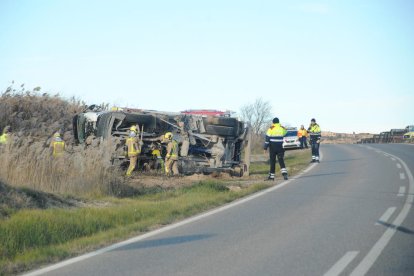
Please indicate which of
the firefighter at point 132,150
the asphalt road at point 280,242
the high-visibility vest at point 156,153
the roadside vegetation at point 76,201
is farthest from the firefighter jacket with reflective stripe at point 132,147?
the asphalt road at point 280,242

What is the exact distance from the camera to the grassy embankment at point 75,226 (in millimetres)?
7906

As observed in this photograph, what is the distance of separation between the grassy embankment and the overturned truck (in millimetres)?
6006

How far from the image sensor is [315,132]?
1066 inches

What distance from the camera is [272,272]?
684cm

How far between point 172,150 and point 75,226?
8.97m

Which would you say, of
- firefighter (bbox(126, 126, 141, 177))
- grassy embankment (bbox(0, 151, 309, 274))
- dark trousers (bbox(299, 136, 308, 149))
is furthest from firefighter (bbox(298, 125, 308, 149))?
grassy embankment (bbox(0, 151, 309, 274))

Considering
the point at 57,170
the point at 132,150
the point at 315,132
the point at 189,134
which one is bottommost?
the point at 57,170

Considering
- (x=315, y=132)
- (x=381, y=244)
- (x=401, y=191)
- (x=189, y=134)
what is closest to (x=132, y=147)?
(x=189, y=134)

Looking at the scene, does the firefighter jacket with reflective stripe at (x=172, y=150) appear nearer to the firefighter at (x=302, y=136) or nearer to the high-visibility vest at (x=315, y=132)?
the high-visibility vest at (x=315, y=132)

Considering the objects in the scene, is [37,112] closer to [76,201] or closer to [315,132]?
[315,132]

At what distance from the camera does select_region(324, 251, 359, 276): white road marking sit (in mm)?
6777

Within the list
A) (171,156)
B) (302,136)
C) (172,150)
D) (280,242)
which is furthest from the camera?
(302,136)

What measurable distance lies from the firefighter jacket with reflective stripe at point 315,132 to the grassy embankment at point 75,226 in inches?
565

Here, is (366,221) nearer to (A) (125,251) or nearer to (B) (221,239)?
(B) (221,239)
